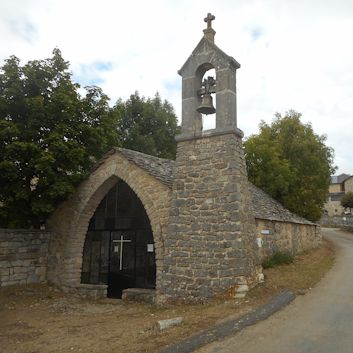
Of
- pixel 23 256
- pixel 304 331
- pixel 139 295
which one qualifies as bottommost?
pixel 139 295

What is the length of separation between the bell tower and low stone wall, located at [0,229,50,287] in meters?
5.19

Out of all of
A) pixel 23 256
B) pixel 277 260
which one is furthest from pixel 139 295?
pixel 277 260

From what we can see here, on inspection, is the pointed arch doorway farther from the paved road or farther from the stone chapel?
the paved road

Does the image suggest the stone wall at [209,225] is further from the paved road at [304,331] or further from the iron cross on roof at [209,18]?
the iron cross on roof at [209,18]

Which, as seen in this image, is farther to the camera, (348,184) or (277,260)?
(348,184)

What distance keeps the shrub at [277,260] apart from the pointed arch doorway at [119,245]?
13.0 ft

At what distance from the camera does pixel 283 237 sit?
50.9ft

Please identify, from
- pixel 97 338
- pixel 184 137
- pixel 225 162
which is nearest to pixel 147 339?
pixel 97 338

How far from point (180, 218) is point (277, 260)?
17.4 feet

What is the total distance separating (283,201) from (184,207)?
42.9 ft

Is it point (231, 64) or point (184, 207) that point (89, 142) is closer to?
point (184, 207)

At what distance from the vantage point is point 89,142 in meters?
13.2

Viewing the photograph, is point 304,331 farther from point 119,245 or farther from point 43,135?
point 43,135

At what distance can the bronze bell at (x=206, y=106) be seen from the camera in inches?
407
